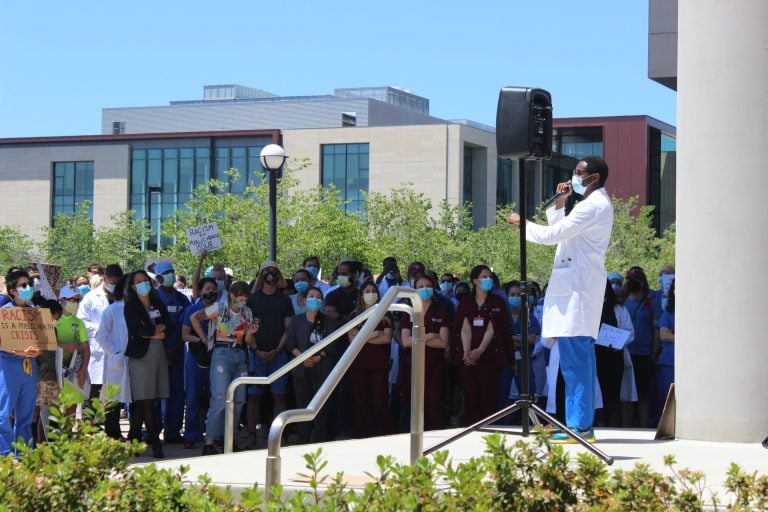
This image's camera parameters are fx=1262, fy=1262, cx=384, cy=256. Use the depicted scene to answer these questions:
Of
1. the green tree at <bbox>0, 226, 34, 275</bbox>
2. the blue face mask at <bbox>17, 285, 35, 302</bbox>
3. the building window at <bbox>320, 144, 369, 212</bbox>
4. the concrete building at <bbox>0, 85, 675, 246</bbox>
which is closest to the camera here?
the blue face mask at <bbox>17, 285, 35, 302</bbox>

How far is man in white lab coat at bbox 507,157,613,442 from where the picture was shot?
9.23 metres

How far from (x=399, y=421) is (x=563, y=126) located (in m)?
88.8

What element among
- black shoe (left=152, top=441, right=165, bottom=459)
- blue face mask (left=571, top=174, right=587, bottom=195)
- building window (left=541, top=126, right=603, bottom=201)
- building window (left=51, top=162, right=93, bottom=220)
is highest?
building window (left=541, top=126, right=603, bottom=201)

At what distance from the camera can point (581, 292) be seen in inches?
365

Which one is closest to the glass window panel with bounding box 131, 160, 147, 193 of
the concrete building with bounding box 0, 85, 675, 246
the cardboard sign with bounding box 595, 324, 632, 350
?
the concrete building with bounding box 0, 85, 675, 246

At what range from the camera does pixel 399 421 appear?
53.6 ft

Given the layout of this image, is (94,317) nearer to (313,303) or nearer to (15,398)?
(313,303)

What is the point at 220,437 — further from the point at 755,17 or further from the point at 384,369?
the point at 755,17

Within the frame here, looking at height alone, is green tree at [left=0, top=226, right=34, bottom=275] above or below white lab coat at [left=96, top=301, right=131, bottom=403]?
above

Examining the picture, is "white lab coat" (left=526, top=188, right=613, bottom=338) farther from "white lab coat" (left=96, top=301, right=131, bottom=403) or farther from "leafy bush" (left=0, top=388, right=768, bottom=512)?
"white lab coat" (left=96, top=301, right=131, bottom=403)

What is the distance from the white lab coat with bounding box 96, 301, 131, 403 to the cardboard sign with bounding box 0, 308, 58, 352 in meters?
2.10

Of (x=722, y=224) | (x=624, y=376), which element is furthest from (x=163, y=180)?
(x=722, y=224)

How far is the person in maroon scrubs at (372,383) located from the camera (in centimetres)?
1543

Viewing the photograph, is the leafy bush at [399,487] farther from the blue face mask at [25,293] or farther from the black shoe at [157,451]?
the black shoe at [157,451]
